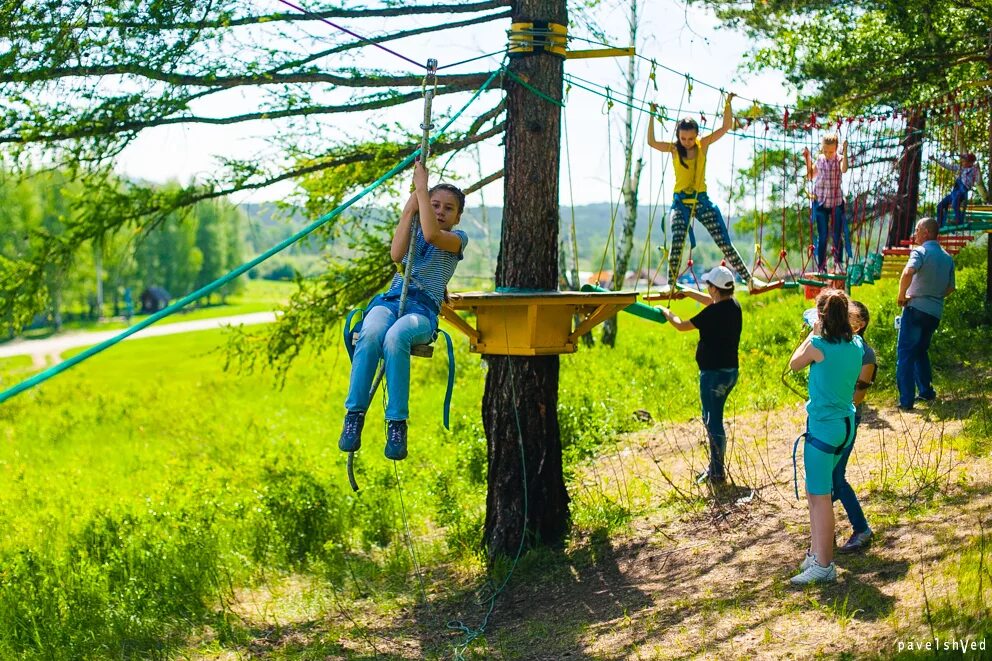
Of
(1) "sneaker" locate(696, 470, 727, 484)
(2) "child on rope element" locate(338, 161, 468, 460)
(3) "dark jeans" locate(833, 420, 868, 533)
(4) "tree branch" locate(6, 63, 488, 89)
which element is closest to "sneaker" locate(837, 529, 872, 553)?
(3) "dark jeans" locate(833, 420, 868, 533)

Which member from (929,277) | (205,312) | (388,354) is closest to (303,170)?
(388,354)

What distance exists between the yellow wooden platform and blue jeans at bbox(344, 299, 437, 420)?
3.88 ft

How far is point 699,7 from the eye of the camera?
9.96m

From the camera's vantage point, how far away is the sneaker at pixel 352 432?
16.9ft

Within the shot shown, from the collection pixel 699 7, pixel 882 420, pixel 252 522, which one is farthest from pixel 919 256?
pixel 252 522

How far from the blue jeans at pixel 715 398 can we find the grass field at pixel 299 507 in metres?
0.51

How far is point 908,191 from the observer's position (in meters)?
12.2

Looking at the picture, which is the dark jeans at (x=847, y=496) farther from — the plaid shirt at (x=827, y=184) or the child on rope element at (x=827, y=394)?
the plaid shirt at (x=827, y=184)

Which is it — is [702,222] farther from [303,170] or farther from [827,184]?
[303,170]

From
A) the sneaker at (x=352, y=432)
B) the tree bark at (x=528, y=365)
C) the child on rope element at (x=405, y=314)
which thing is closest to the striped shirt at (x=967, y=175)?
the tree bark at (x=528, y=365)

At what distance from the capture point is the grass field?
26.1 feet

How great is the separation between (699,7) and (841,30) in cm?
425

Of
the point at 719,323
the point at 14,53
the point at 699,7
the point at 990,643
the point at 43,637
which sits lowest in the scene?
the point at 43,637

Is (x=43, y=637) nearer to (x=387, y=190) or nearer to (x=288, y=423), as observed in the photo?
(x=387, y=190)
